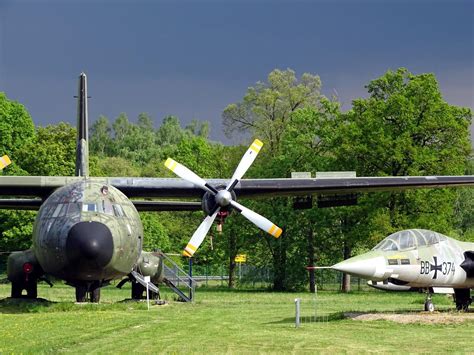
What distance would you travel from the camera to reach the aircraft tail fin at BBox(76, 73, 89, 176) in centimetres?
2919

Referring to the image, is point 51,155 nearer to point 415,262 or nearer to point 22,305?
point 22,305

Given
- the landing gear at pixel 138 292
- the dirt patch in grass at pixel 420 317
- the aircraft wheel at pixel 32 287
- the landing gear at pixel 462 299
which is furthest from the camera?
the landing gear at pixel 138 292

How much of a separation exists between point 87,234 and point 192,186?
25.4 feet

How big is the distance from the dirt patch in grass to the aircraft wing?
277 inches

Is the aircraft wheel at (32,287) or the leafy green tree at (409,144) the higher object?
the leafy green tree at (409,144)

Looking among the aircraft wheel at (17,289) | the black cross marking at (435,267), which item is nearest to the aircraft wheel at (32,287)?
the aircraft wheel at (17,289)

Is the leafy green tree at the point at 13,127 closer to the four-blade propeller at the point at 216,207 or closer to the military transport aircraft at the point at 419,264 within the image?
the four-blade propeller at the point at 216,207

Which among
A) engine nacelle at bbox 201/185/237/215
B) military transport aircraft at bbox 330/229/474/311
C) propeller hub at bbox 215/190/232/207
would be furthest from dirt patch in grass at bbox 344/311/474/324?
engine nacelle at bbox 201/185/237/215

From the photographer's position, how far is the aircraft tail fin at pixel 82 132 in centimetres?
2919

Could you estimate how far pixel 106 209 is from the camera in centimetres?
2319

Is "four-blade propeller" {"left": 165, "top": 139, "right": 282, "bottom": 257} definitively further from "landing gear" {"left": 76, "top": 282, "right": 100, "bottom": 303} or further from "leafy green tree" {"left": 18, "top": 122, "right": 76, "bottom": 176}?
"leafy green tree" {"left": 18, "top": 122, "right": 76, "bottom": 176}

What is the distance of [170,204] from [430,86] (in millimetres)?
23615

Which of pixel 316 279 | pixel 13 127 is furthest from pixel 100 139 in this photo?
pixel 316 279

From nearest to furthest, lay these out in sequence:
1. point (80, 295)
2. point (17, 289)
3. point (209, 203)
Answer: point (80, 295) → point (209, 203) → point (17, 289)
